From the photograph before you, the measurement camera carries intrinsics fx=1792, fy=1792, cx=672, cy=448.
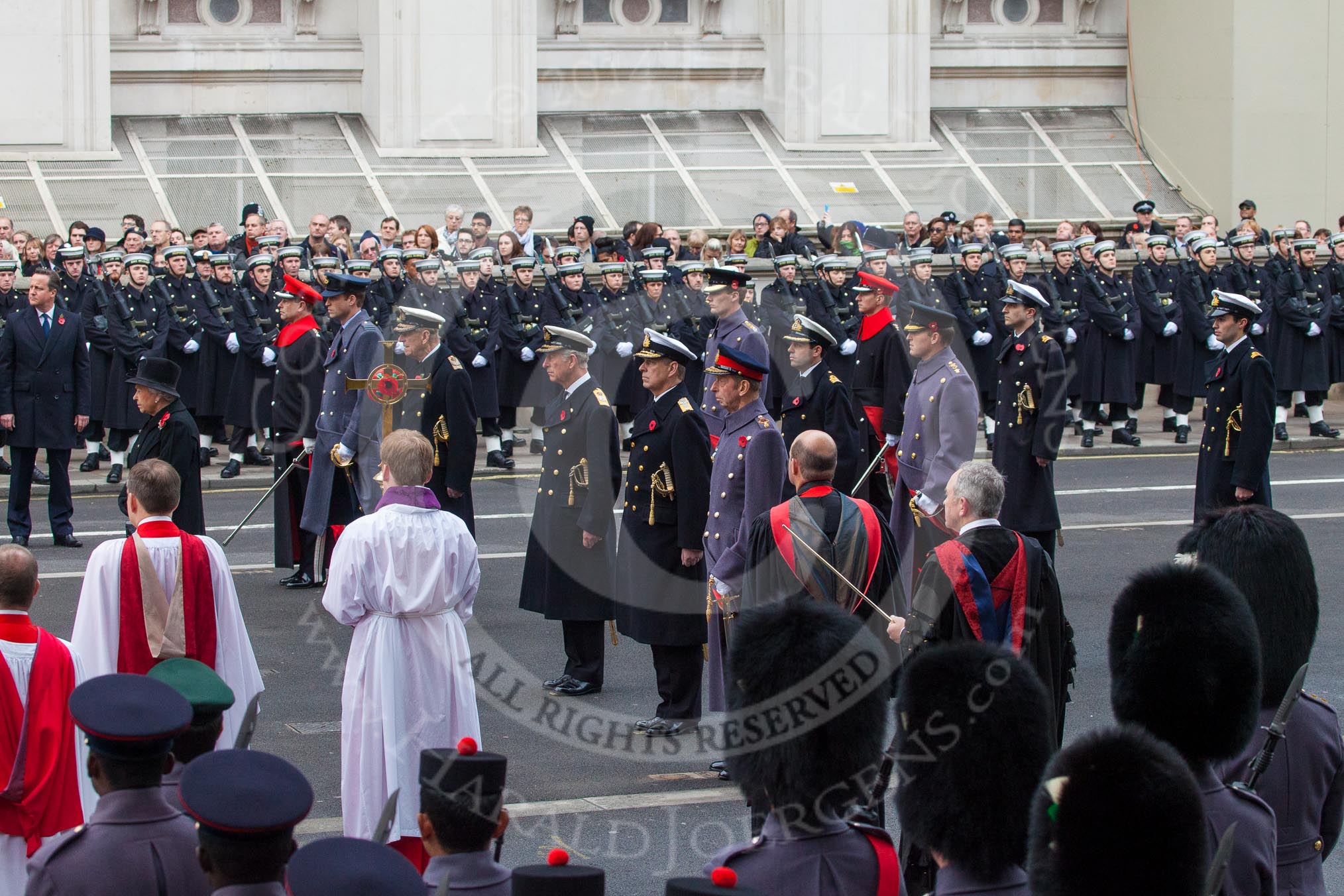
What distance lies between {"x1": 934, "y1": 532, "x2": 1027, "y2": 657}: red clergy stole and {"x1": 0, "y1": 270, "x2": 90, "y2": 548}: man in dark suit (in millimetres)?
9137

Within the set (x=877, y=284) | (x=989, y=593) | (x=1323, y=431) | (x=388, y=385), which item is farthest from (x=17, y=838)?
(x=1323, y=431)

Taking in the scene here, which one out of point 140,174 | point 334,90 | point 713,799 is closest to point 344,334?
point 713,799

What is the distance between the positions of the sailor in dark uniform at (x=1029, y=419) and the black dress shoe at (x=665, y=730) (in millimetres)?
3038

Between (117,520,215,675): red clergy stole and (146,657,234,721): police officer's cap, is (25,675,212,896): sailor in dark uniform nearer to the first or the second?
(146,657,234,721): police officer's cap

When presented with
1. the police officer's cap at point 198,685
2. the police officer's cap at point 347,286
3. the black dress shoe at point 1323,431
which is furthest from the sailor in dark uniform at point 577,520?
the black dress shoe at point 1323,431

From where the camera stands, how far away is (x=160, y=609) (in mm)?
6613

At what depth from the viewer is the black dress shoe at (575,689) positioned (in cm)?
934

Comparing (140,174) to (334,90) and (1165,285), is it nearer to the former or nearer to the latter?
(334,90)

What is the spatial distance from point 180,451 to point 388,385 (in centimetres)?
175

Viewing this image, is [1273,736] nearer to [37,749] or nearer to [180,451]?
[37,749]

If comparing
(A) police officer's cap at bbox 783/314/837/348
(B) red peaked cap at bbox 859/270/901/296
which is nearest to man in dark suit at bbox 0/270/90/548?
(A) police officer's cap at bbox 783/314/837/348

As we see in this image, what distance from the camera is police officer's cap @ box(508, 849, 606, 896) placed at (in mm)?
3703

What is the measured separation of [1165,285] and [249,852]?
18.5m

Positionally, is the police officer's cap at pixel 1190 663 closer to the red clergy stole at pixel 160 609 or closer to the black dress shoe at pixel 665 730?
the red clergy stole at pixel 160 609
